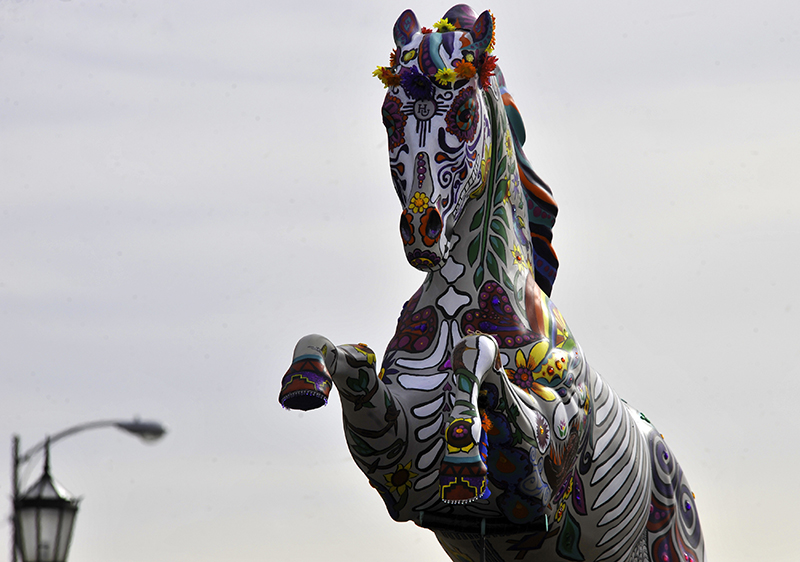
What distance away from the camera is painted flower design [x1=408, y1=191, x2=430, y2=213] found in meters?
10.8

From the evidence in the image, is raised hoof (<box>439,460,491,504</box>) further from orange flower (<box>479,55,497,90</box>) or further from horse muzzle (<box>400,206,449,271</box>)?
orange flower (<box>479,55,497,90</box>)

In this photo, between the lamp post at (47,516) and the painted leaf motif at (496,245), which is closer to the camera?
the lamp post at (47,516)

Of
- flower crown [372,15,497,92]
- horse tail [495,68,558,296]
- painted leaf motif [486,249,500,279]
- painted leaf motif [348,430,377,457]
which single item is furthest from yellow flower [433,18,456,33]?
painted leaf motif [348,430,377,457]

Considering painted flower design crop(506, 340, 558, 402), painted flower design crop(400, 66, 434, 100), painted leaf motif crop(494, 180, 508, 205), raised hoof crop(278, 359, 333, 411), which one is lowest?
raised hoof crop(278, 359, 333, 411)

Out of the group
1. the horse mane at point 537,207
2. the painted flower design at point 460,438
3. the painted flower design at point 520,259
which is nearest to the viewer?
the painted flower design at point 460,438

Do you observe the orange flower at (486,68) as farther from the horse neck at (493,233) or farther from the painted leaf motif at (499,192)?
the painted leaf motif at (499,192)

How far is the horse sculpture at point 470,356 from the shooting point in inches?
420

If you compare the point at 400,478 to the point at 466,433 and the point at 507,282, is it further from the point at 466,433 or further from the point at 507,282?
the point at 507,282

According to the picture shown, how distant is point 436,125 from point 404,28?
82 cm

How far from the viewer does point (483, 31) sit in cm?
1133

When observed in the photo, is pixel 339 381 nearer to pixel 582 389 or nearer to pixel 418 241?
pixel 418 241

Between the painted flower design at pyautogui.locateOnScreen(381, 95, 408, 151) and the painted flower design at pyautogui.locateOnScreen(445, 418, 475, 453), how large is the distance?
211 cm

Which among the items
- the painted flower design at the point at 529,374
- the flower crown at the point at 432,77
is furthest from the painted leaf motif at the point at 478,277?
the flower crown at the point at 432,77

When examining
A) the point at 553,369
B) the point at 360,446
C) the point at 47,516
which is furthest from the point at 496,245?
the point at 47,516
